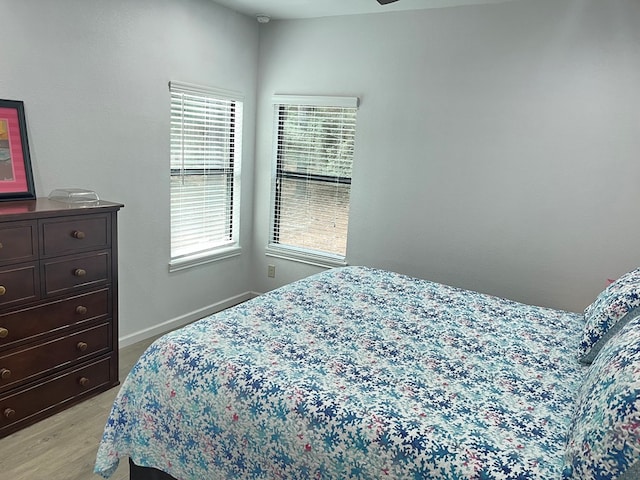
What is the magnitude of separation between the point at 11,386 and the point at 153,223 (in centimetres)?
149

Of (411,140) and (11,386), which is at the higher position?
(411,140)

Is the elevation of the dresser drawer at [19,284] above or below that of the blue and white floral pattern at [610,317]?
below

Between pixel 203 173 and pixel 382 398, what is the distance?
2863 millimetres

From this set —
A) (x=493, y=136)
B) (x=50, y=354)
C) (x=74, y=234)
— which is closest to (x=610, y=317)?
(x=493, y=136)

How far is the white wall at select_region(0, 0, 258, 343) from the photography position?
108 inches

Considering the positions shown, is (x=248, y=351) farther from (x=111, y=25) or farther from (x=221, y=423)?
(x=111, y=25)

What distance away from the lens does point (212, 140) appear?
405 cm

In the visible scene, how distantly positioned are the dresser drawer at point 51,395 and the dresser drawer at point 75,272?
48cm

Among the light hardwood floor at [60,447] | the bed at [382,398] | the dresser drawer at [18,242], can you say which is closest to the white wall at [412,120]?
the dresser drawer at [18,242]

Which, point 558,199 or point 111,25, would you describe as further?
point 558,199

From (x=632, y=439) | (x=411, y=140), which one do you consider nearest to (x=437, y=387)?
(x=632, y=439)

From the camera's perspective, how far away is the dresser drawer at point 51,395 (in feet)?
7.89

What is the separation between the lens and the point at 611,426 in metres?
1.20

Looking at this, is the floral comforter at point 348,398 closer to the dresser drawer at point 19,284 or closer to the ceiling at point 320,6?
the dresser drawer at point 19,284
